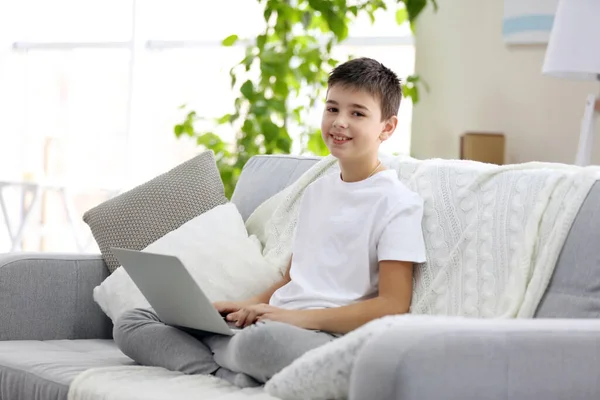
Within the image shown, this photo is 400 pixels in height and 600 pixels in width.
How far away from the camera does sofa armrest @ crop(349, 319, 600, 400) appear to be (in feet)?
4.37

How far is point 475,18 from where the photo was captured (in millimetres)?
4051

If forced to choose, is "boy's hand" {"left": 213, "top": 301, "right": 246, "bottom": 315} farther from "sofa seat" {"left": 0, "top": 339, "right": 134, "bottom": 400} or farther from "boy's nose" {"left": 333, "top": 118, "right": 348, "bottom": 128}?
"boy's nose" {"left": 333, "top": 118, "right": 348, "bottom": 128}

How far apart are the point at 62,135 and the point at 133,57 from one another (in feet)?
3.21

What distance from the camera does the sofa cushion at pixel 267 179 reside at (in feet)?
8.78

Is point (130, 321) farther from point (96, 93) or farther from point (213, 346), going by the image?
point (96, 93)

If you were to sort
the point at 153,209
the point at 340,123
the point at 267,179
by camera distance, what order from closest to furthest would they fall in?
the point at 340,123 → the point at 153,209 → the point at 267,179

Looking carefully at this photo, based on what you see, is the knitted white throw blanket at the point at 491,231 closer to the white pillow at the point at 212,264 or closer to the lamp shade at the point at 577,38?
the white pillow at the point at 212,264

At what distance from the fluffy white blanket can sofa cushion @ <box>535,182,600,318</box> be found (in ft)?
0.06

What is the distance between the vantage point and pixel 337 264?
6.88 feet

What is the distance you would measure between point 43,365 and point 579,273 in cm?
110

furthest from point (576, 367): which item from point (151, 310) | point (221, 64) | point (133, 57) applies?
point (133, 57)

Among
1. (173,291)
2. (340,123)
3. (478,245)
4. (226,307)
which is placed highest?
(340,123)

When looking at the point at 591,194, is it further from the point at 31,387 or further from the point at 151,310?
the point at 31,387

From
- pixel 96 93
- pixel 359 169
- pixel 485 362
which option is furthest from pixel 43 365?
pixel 96 93
